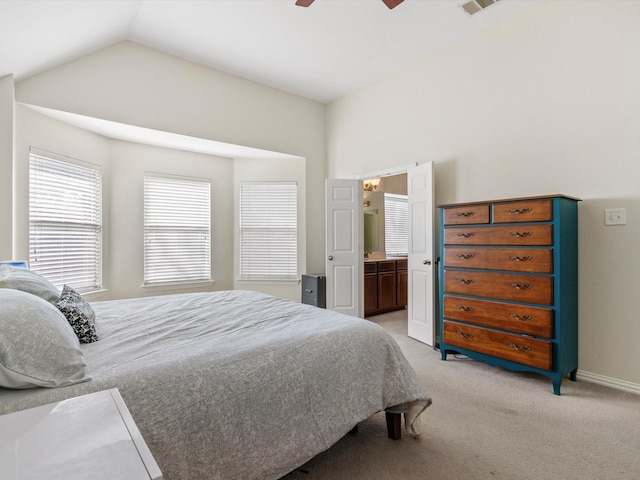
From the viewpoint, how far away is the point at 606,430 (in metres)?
2.04

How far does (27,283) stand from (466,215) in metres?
3.05

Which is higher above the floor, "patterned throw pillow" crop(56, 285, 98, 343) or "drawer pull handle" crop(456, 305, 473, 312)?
"patterned throw pillow" crop(56, 285, 98, 343)

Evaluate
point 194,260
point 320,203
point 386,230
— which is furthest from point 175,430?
point 386,230

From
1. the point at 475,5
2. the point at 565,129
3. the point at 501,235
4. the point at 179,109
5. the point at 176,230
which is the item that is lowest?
the point at 501,235

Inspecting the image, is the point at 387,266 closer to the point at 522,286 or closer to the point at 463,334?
the point at 463,334

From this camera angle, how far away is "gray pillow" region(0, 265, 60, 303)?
1596 mm

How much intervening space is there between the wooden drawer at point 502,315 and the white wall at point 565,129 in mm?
558

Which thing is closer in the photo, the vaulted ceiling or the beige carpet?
the beige carpet

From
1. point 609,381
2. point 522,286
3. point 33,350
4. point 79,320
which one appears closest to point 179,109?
point 79,320

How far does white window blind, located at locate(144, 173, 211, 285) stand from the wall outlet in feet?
14.4

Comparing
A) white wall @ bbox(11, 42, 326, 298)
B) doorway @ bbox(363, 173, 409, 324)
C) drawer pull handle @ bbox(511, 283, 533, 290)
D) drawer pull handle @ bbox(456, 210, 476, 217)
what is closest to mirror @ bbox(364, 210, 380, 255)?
doorway @ bbox(363, 173, 409, 324)

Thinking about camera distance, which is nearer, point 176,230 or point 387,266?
point 176,230

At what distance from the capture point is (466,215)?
3.02 metres

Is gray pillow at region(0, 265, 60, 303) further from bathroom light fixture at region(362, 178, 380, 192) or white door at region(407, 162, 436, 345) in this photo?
bathroom light fixture at region(362, 178, 380, 192)
